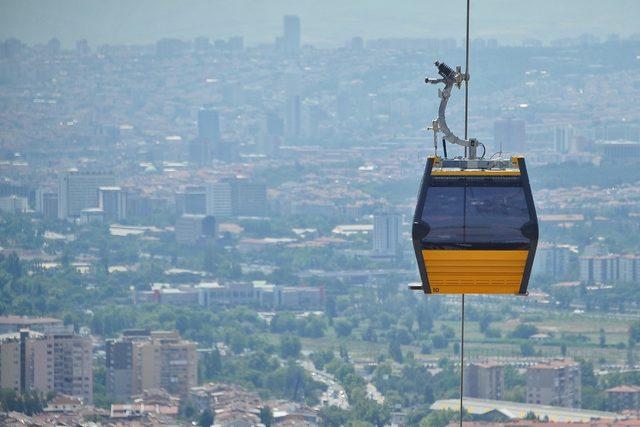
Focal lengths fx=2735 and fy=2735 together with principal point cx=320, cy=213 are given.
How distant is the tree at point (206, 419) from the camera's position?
52.5 meters

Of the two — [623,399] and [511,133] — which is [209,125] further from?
[623,399]

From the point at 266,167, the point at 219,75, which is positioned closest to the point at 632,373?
the point at 266,167

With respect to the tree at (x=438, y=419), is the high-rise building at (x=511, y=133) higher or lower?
higher

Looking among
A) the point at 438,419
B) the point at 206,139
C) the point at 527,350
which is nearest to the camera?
the point at 438,419

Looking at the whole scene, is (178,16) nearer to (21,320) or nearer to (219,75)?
(219,75)

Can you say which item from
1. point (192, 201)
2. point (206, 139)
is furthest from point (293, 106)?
point (192, 201)

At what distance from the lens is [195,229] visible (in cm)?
10244

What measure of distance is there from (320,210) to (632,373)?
164ft

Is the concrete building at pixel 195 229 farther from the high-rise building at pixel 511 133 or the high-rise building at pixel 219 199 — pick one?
the high-rise building at pixel 511 133

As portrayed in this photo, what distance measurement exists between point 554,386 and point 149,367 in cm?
1074

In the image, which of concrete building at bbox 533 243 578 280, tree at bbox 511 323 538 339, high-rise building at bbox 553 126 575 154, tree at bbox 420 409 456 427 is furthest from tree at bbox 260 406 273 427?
high-rise building at bbox 553 126 575 154

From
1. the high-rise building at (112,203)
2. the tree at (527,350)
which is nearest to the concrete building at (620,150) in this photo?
the high-rise building at (112,203)

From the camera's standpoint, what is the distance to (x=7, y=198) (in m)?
108

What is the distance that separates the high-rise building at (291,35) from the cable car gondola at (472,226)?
142m
